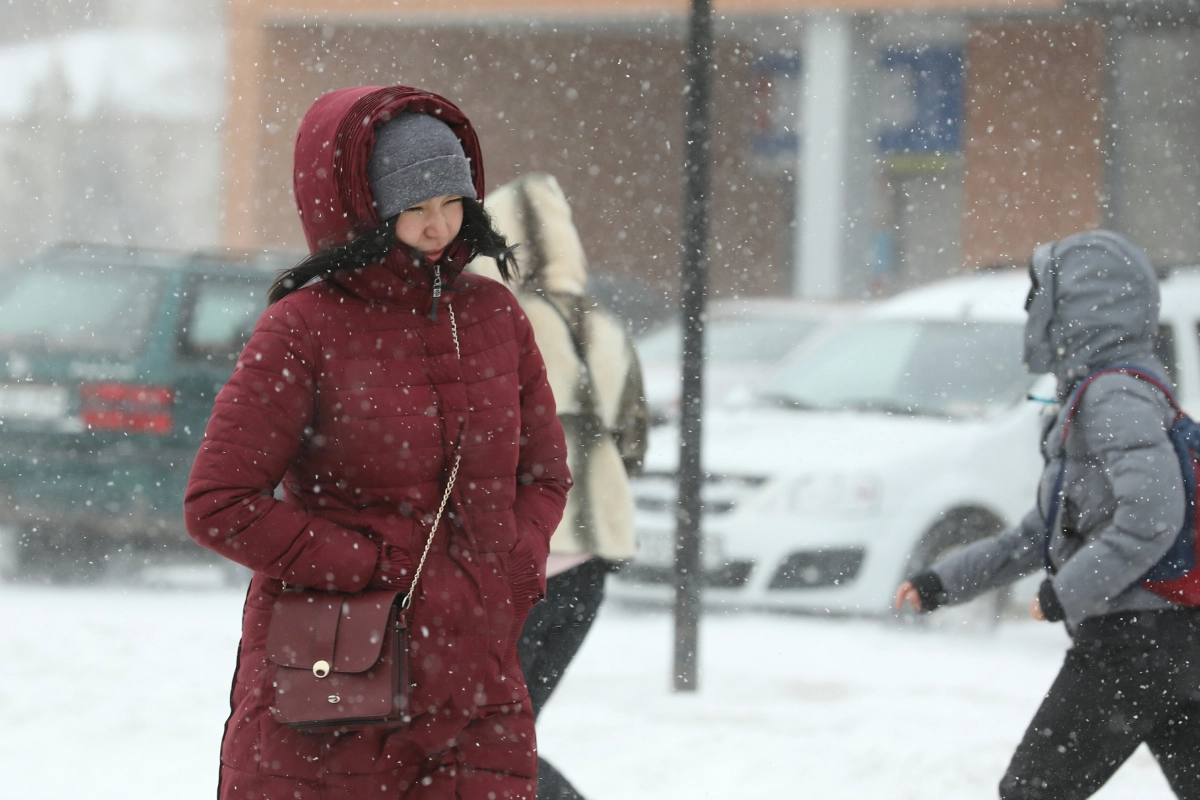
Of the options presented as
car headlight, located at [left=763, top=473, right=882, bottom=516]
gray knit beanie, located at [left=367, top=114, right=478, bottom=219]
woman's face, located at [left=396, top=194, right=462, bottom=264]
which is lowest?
car headlight, located at [left=763, top=473, right=882, bottom=516]

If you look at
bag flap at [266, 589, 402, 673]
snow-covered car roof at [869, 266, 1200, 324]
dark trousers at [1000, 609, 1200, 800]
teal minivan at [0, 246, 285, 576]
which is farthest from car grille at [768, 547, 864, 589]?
bag flap at [266, 589, 402, 673]

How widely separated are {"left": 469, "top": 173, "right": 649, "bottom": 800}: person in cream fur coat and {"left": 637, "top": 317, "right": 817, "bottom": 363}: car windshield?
6469mm

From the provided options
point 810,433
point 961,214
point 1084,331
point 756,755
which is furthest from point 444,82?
point 1084,331

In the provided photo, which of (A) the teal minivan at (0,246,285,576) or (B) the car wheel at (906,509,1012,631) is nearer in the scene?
(B) the car wheel at (906,509,1012,631)

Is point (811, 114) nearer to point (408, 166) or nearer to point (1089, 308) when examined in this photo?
point (1089, 308)

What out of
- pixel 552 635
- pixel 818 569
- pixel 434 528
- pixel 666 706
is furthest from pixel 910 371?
pixel 434 528

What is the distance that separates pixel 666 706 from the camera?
5.43 m

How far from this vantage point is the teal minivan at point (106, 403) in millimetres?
7359

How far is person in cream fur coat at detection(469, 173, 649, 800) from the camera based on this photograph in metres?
3.52

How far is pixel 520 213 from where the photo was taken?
11.9 feet

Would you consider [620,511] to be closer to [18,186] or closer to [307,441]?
[307,441]

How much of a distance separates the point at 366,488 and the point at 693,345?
10.7 ft

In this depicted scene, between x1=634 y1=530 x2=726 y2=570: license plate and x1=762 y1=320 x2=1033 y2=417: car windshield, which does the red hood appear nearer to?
x1=634 y1=530 x2=726 y2=570: license plate

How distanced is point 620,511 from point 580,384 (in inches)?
11.7
